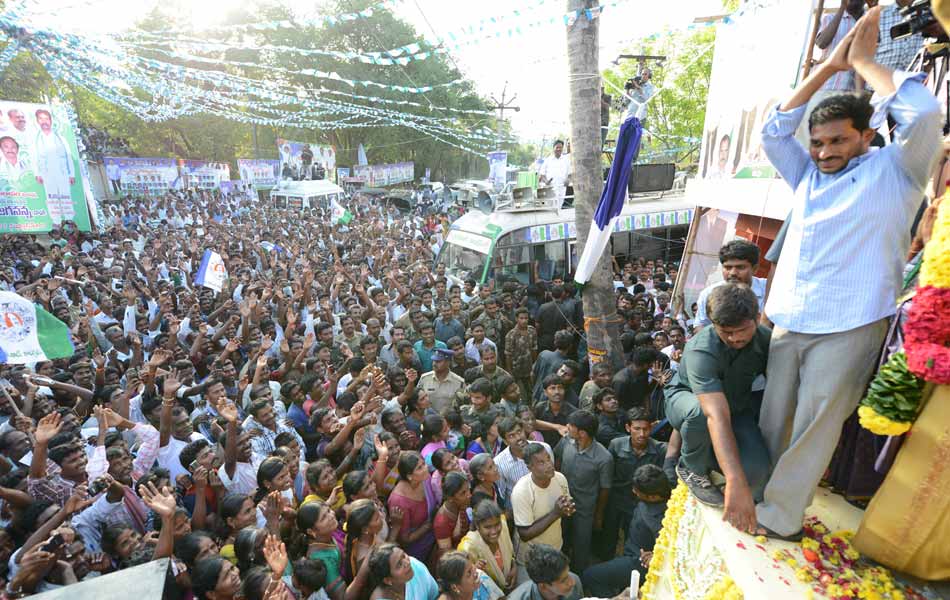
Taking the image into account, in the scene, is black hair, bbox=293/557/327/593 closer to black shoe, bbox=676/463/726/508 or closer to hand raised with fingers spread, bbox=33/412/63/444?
black shoe, bbox=676/463/726/508

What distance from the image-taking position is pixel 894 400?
1.72 metres

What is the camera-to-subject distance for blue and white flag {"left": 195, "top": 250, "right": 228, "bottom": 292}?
7375 millimetres

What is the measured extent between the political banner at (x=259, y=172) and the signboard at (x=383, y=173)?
6067mm

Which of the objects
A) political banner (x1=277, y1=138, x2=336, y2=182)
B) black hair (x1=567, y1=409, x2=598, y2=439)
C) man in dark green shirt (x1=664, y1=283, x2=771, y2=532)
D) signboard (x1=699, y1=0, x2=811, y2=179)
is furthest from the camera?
political banner (x1=277, y1=138, x2=336, y2=182)

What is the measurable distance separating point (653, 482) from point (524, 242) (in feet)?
23.3

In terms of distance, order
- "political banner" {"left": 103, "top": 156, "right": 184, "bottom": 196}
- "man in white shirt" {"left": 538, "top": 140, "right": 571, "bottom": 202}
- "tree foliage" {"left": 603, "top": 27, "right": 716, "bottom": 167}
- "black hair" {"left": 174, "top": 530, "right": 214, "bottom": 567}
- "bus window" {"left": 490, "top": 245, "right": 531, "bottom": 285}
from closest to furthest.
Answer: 1. "black hair" {"left": 174, "top": 530, "right": 214, "bottom": 567}
2. "bus window" {"left": 490, "top": 245, "right": 531, "bottom": 285}
3. "man in white shirt" {"left": 538, "top": 140, "right": 571, "bottom": 202}
4. "tree foliage" {"left": 603, "top": 27, "right": 716, "bottom": 167}
5. "political banner" {"left": 103, "top": 156, "right": 184, "bottom": 196}

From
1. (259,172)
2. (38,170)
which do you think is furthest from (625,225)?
(259,172)

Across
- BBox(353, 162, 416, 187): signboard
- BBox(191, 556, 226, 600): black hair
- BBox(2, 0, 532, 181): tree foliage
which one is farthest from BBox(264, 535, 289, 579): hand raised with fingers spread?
BBox(353, 162, 416, 187): signboard

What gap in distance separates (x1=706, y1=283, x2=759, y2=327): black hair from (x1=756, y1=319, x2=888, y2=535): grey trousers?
175mm

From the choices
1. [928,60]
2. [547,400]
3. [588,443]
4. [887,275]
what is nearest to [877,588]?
[887,275]

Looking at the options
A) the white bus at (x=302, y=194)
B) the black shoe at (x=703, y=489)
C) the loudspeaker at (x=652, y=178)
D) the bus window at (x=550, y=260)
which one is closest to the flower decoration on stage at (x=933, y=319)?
the black shoe at (x=703, y=489)

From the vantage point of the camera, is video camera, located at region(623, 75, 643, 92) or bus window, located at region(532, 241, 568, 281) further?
video camera, located at region(623, 75, 643, 92)

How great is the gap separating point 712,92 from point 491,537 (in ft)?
26.0

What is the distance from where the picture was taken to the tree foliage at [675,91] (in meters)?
20.2
